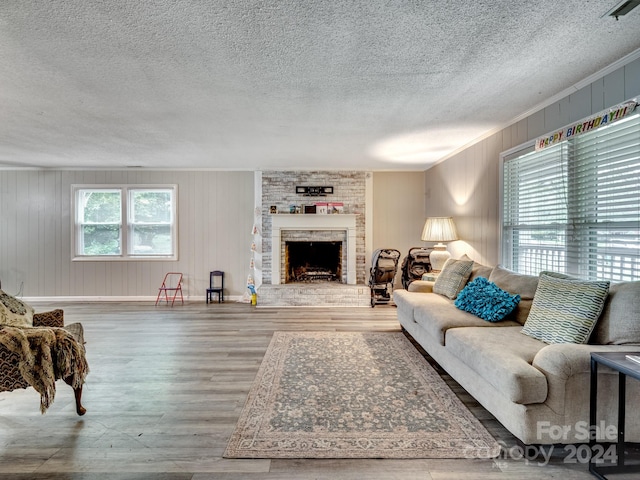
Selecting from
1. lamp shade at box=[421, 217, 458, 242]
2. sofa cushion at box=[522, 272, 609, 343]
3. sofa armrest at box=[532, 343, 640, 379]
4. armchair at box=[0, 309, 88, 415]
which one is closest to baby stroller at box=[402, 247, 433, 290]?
lamp shade at box=[421, 217, 458, 242]

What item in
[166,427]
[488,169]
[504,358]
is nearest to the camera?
[504,358]

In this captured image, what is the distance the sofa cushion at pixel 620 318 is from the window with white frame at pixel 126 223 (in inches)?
235

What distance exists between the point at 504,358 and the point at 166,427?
7.07 feet

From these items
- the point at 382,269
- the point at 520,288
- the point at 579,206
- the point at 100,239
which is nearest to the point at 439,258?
the point at 382,269

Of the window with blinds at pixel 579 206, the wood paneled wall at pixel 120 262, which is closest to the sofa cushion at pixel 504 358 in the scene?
the window with blinds at pixel 579 206

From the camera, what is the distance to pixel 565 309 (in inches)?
85.5

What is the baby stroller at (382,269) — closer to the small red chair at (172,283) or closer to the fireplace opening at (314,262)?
the fireplace opening at (314,262)

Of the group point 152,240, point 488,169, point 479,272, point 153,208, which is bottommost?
point 479,272

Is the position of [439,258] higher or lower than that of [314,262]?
higher

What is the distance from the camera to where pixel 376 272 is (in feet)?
18.3

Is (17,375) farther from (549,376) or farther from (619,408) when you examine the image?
(619,408)

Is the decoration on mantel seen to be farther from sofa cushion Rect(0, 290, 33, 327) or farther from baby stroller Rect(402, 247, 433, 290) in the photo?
sofa cushion Rect(0, 290, 33, 327)

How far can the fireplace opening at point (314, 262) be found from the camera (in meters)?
6.27

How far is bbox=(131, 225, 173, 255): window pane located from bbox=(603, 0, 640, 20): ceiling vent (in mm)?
6202
